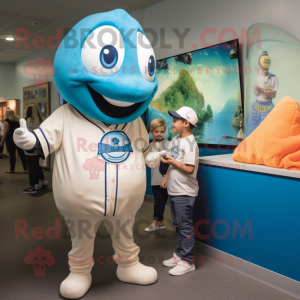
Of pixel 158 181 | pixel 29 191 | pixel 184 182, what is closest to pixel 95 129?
pixel 184 182

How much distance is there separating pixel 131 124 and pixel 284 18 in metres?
1.80

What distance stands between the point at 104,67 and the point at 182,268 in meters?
1.44

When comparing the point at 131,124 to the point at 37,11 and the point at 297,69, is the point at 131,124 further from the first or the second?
the point at 37,11

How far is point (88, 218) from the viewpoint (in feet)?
6.14

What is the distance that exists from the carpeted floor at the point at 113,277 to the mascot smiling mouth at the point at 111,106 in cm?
111

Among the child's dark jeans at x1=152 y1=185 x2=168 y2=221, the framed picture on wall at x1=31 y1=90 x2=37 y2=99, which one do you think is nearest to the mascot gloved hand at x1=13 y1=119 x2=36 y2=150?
the child's dark jeans at x1=152 y1=185 x2=168 y2=221

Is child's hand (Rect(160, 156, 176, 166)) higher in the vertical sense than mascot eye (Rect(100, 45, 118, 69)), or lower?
lower

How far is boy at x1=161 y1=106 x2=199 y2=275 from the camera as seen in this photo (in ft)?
7.20

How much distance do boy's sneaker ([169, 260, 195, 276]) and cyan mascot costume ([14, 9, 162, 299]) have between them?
1.96ft

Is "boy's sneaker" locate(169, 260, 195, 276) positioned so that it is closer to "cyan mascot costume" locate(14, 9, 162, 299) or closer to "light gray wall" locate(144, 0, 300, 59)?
"cyan mascot costume" locate(14, 9, 162, 299)

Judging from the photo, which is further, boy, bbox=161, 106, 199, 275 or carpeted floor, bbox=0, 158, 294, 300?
boy, bbox=161, 106, 199, 275

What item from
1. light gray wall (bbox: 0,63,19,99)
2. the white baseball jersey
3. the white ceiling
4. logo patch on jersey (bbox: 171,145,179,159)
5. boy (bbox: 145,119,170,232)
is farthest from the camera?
light gray wall (bbox: 0,63,19,99)

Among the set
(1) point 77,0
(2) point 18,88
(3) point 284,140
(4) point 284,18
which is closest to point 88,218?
(3) point 284,140

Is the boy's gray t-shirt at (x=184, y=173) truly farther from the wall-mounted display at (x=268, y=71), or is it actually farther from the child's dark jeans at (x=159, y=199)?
the wall-mounted display at (x=268, y=71)
